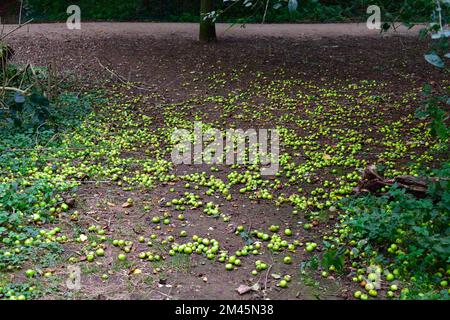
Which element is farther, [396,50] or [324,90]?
[396,50]

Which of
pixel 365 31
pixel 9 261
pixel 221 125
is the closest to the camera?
pixel 9 261

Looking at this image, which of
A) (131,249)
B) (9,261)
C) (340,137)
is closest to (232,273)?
(131,249)

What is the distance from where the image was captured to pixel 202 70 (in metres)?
9.24

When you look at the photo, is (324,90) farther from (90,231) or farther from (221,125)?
(90,231)

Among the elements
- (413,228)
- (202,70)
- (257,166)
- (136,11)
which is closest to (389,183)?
(413,228)

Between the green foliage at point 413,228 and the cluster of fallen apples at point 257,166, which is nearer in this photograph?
the green foliage at point 413,228

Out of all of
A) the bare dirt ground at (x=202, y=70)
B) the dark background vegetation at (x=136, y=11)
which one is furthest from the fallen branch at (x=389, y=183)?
the dark background vegetation at (x=136, y=11)

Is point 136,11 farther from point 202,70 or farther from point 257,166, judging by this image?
point 257,166

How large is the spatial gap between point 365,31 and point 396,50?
2.28 meters

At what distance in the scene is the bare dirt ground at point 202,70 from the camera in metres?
3.70

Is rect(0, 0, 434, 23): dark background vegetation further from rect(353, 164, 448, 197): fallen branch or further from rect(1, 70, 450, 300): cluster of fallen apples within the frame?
rect(353, 164, 448, 197): fallen branch

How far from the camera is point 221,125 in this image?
278 inches

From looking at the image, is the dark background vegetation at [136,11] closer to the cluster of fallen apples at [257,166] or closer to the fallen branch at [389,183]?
the cluster of fallen apples at [257,166]

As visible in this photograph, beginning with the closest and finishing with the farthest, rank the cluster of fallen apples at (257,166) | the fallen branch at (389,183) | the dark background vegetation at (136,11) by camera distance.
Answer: the cluster of fallen apples at (257,166) → the fallen branch at (389,183) → the dark background vegetation at (136,11)
